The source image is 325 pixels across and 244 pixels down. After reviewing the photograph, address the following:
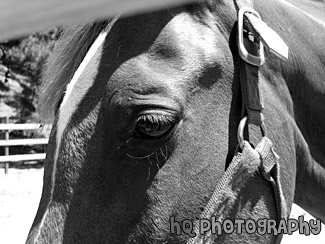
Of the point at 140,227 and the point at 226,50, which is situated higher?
the point at 226,50

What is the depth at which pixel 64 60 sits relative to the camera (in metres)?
1.60

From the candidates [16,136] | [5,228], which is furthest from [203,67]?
[16,136]

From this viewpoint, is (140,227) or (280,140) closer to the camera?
(140,227)

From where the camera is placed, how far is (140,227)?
1.35 m

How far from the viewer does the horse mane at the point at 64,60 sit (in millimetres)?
1536

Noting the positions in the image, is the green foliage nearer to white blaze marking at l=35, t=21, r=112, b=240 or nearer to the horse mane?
the horse mane

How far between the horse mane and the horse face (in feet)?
0.29

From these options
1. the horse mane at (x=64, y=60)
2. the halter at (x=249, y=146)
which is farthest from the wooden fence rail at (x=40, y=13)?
the halter at (x=249, y=146)

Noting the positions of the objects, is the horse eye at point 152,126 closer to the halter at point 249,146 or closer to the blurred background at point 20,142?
the halter at point 249,146

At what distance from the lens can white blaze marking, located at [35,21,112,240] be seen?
139 cm

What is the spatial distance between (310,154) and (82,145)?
3.15ft

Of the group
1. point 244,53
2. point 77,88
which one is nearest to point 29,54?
point 77,88

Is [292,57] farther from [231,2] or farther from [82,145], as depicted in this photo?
[82,145]

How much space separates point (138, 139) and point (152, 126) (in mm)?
62
